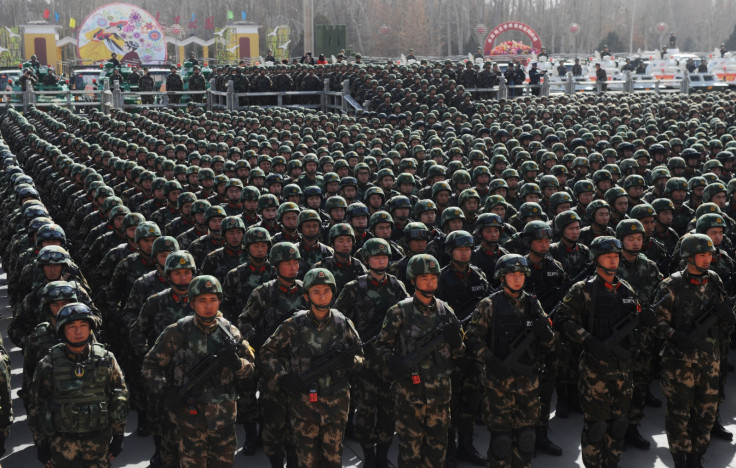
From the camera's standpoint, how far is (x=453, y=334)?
583cm

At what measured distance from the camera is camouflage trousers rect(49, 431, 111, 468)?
542 centimetres

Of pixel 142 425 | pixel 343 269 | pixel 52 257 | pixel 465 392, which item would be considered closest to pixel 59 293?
pixel 52 257

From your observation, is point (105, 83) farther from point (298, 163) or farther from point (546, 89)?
point (298, 163)

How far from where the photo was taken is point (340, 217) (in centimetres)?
972

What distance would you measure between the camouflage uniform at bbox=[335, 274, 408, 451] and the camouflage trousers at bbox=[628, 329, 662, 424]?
6.83 feet

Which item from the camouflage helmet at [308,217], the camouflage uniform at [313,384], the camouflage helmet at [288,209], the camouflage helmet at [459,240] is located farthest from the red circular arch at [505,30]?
the camouflage uniform at [313,384]

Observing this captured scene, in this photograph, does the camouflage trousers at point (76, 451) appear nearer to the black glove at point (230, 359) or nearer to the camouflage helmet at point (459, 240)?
the black glove at point (230, 359)

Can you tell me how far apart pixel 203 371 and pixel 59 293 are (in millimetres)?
1578

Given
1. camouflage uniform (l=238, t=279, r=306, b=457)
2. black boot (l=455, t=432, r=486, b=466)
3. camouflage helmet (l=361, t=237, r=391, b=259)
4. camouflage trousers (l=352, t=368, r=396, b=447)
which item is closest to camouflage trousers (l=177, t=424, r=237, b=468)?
camouflage uniform (l=238, t=279, r=306, b=457)

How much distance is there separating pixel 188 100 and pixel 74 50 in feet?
156

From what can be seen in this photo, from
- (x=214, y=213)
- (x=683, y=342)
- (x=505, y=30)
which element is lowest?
(x=683, y=342)

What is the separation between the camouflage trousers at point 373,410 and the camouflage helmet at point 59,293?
2350mm

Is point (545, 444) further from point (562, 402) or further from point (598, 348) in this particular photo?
point (598, 348)

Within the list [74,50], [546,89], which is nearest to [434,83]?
[546,89]
